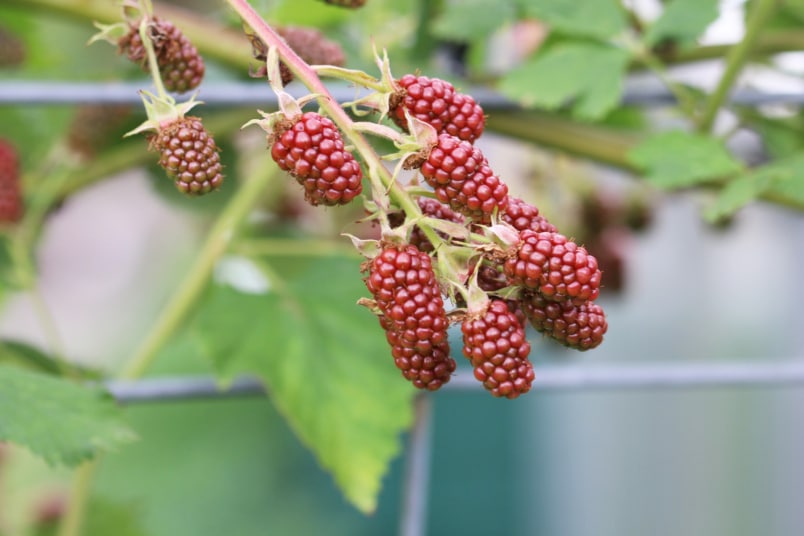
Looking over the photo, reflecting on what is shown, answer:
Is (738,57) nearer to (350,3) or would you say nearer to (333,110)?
(350,3)

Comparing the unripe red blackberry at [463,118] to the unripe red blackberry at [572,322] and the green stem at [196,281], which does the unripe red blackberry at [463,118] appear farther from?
the green stem at [196,281]

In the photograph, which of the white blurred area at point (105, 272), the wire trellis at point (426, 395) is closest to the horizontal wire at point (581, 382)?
the wire trellis at point (426, 395)

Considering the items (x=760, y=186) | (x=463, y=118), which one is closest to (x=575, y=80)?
(x=760, y=186)

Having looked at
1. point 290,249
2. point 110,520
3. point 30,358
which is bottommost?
point 110,520

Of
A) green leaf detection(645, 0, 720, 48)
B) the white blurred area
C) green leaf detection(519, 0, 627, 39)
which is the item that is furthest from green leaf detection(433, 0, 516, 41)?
the white blurred area

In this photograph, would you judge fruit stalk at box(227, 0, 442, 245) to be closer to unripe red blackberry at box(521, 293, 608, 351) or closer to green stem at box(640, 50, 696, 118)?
unripe red blackberry at box(521, 293, 608, 351)

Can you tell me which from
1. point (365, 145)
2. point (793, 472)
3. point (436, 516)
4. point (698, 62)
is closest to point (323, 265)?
point (698, 62)
